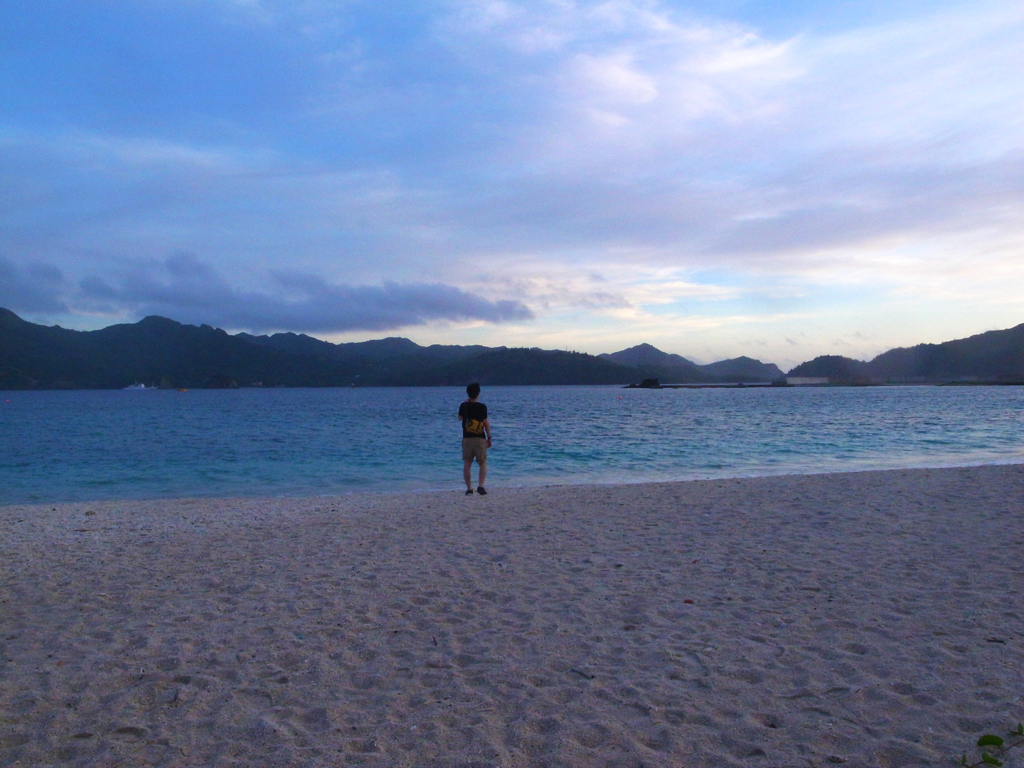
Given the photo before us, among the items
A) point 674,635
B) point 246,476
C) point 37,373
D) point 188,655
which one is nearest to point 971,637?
point 674,635

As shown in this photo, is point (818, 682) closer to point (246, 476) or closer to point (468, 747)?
point (468, 747)

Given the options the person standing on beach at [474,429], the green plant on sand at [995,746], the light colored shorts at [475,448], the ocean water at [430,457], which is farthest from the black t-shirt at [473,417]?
the green plant on sand at [995,746]

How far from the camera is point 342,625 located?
5.70m

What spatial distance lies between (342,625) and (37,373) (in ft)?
684

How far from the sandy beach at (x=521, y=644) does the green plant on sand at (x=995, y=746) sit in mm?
93

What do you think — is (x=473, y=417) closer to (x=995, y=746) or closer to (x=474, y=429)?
(x=474, y=429)

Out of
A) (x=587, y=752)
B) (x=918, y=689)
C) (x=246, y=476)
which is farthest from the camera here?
(x=246, y=476)

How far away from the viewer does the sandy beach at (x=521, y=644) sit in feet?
12.3

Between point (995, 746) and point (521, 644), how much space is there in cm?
300

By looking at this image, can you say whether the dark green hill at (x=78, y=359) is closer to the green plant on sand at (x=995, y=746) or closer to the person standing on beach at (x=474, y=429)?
the person standing on beach at (x=474, y=429)

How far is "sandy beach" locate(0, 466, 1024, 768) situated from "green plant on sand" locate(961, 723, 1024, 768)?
0.09m

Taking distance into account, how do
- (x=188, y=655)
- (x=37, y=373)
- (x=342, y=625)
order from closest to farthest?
1. (x=188, y=655)
2. (x=342, y=625)
3. (x=37, y=373)

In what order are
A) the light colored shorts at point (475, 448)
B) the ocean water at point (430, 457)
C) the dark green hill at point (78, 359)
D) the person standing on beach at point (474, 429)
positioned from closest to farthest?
the person standing on beach at point (474, 429) < the light colored shorts at point (475, 448) < the ocean water at point (430, 457) < the dark green hill at point (78, 359)

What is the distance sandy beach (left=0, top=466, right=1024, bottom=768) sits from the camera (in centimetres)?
375
